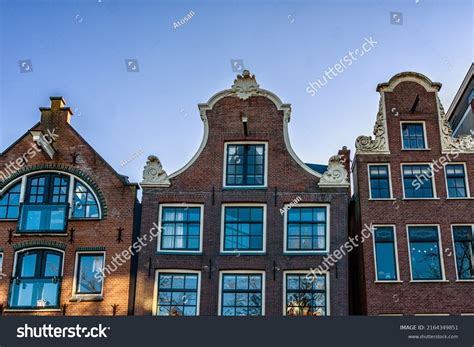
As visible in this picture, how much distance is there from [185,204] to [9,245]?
20.3 feet

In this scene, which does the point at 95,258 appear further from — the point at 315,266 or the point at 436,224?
the point at 436,224

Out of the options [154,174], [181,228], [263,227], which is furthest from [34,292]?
[263,227]

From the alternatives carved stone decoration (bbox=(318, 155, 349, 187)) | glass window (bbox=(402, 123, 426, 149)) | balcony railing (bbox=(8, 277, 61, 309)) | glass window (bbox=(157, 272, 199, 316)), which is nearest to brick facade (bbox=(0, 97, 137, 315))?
balcony railing (bbox=(8, 277, 61, 309))

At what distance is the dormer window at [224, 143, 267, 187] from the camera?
2670cm

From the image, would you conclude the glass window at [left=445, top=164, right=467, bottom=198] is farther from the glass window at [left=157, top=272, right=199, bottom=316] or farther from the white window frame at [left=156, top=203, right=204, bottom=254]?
the glass window at [left=157, top=272, right=199, bottom=316]

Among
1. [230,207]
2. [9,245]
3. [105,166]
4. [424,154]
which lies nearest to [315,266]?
[230,207]

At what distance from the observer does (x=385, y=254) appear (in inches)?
1030

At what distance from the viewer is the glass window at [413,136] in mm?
27594

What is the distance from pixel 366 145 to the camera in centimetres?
2752

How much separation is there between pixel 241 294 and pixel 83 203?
6428mm

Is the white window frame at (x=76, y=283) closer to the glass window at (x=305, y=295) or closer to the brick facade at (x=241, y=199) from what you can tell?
the brick facade at (x=241, y=199)

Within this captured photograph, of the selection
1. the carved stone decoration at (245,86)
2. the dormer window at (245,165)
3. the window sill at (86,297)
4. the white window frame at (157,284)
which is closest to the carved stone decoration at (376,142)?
the dormer window at (245,165)

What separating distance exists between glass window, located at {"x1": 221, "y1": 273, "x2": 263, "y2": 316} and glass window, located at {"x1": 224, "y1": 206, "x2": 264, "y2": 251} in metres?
0.99

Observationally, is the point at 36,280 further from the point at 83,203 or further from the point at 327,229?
the point at 327,229
